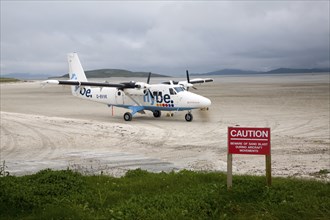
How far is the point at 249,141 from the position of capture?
6.96 metres

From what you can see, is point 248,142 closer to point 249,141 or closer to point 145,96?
point 249,141

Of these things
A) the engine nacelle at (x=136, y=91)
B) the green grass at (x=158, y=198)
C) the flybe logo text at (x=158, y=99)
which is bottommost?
the green grass at (x=158, y=198)

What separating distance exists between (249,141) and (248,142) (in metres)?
0.03

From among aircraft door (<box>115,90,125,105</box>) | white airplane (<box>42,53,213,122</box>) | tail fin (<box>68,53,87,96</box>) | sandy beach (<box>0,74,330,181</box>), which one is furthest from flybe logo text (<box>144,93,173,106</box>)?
tail fin (<box>68,53,87,96</box>)

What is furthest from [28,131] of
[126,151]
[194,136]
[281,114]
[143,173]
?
[281,114]

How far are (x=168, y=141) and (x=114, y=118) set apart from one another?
10047 millimetres

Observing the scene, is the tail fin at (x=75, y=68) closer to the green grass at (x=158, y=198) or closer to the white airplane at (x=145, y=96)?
the white airplane at (x=145, y=96)

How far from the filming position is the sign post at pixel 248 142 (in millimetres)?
6891

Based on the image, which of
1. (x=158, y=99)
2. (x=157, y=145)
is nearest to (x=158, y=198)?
(x=157, y=145)

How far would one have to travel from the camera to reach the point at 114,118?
82.8ft

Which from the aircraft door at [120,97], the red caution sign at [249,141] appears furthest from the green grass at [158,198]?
the aircraft door at [120,97]

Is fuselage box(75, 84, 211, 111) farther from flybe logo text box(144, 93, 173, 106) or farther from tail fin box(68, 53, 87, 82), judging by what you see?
tail fin box(68, 53, 87, 82)

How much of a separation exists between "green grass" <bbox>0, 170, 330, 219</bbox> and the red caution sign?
0.68 metres

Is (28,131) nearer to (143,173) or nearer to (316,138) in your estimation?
(143,173)
